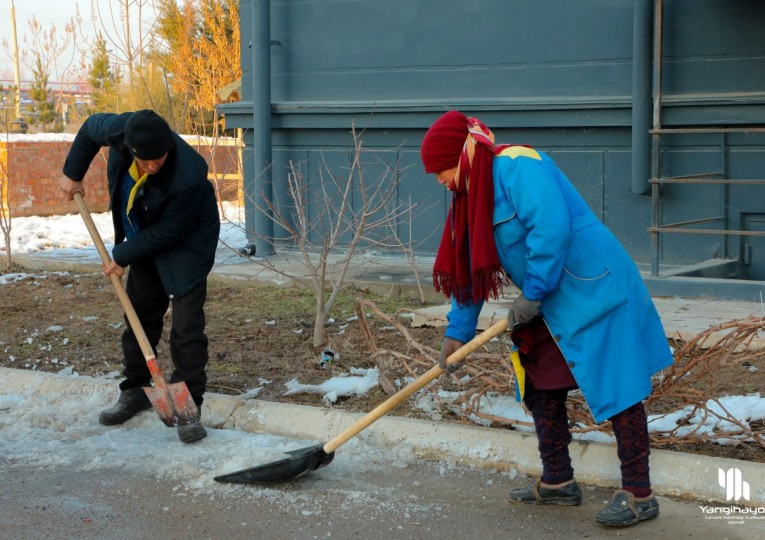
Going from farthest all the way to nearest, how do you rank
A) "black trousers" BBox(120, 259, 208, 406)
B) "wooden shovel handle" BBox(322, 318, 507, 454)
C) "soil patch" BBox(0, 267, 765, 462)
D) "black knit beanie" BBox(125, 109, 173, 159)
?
"soil patch" BBox(0, 267, 765, 462) → "black trousers" BBox(120, 259, 208, 406) → "black knit beanie" BBox(125, 109, 173, 159) → "wooden shovel handle" BBox(322, 318, 507, 454)

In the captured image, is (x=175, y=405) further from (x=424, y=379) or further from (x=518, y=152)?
(x=518, y=152)

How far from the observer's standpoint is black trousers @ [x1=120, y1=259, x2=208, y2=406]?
476cm

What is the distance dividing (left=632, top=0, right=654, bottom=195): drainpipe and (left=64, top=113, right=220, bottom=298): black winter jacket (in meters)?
4.38

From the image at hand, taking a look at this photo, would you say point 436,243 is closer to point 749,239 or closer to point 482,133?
point 749,239

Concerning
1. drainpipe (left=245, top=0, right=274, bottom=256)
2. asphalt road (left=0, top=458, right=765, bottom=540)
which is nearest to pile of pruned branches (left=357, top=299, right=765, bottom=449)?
asphalt road (left=0, top=458, right=765, bottom=540)

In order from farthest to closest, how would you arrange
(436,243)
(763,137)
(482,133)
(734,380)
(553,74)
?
(436,243)
(553,74)
(763,137)
(734,380)
(482,133)

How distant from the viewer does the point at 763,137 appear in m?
7.83

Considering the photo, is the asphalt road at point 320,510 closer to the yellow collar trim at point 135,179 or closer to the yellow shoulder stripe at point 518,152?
the yellow collar trim at point 135,179

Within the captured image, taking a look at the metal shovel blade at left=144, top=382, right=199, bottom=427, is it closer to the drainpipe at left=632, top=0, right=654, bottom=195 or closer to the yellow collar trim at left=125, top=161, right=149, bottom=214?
the yellow collar trim at left=125, top=161, right=149, bottom=214

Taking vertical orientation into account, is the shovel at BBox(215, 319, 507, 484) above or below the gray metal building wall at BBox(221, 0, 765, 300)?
below

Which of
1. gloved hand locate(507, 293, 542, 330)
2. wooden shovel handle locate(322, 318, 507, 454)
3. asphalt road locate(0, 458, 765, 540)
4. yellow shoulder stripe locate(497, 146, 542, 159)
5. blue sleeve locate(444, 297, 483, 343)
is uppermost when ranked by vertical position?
yellow shoulder stripe locate(497, 146, 542, 159)

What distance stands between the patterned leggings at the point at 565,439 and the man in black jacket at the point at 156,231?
1.75 metres

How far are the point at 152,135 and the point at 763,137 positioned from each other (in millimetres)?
5464

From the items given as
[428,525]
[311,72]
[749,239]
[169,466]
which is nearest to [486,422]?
[428,525]
